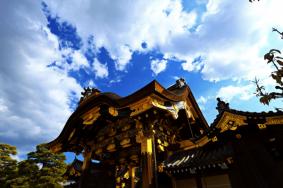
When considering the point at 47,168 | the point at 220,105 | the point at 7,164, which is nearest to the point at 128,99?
the point at 220,105

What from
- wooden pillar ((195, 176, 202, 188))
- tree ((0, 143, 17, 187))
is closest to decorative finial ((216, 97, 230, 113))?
wooden pillar ((195, 176, 202, 188))

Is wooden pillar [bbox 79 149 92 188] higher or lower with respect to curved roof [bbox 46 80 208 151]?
lower

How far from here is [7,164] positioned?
874 inches

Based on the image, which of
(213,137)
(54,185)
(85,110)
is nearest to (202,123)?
(213,137)

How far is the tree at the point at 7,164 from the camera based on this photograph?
20.1 m

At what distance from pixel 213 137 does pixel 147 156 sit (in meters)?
2.49

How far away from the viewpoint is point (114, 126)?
28.1ft

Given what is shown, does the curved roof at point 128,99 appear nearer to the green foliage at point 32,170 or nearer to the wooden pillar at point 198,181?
the wooden pillar at point 198,181

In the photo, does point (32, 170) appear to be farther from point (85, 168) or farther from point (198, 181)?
point (198, 181)

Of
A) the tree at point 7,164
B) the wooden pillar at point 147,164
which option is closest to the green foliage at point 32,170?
the tree at point 7,164

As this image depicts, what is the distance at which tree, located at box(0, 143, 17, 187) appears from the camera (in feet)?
65.9

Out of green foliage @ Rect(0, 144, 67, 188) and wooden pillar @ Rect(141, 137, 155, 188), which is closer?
wooden pillar @ Rect(141, 137, 155, 188)

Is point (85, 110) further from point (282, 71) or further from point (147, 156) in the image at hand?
point (282, 71)

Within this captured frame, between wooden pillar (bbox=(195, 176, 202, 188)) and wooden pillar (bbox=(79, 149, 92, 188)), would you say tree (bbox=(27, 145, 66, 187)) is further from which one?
wooden pillar (bbox=(195, 176, 202, 188))
